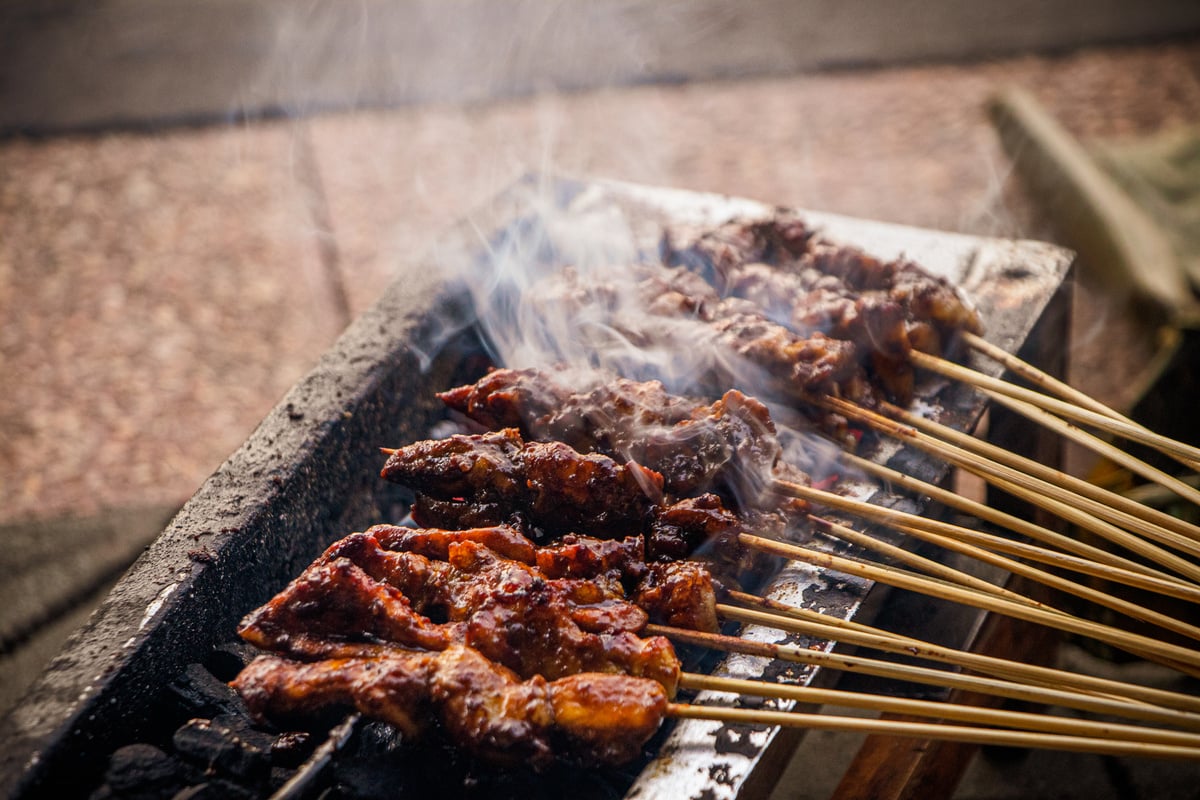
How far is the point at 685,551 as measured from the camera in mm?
2803

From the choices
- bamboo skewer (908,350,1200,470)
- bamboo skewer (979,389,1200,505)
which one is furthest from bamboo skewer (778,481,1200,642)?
bamboo skewer (908,350,1200,470)

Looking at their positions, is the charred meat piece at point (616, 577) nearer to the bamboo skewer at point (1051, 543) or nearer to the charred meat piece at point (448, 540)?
the charred meat piece at point (448, 540)

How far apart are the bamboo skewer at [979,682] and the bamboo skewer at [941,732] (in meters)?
0.07

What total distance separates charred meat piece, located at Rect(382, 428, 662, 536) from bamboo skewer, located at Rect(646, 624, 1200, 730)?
0.43m

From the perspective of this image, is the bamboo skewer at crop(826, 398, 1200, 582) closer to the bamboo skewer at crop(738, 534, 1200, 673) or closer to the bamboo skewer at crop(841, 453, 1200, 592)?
the bamboo skewer at crop(841, 453, 1200, 592)

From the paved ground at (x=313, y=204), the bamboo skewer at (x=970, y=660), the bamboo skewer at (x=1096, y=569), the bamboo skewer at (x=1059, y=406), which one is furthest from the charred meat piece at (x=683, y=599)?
the paved ground at (x=313, y=204)

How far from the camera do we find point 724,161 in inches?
353

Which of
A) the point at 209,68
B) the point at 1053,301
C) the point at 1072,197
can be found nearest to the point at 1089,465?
the point at 1053,301

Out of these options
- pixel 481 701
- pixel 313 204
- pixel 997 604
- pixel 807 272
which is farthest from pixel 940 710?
pixel 313 204

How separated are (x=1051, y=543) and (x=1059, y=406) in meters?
0.49

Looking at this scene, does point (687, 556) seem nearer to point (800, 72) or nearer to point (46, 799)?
point (46, 799)

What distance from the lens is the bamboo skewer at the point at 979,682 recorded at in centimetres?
217

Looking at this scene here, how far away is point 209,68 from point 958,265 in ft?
32.4

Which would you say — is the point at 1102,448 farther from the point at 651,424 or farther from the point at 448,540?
the point at 448,540
